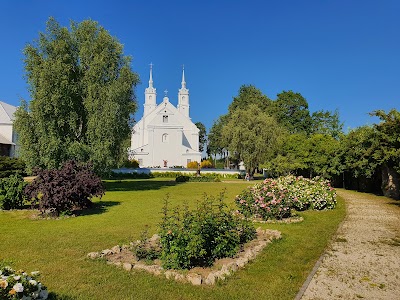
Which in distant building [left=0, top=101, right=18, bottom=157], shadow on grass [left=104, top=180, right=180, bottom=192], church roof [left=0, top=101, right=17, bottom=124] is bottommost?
shadow on grass [left=104, top=180, right=180, bottom=192]

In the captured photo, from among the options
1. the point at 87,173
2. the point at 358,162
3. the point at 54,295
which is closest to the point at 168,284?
the point at 54,295

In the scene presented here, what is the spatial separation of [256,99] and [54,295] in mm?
55316

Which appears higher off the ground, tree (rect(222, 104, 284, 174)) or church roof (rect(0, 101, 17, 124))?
church roof (rect(0, 101, 17, 124))

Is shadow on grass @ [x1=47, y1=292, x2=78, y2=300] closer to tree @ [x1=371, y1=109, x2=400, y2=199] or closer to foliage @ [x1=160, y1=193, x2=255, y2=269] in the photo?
foliage @ [x1=160, y1=193, x2=255, y2=269]

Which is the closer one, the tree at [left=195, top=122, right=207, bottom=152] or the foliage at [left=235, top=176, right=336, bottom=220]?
the foliage at [left=235, top=176, right=336, bottom=220]

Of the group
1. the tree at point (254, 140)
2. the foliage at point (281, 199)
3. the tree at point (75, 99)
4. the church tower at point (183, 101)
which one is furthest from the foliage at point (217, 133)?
the foliage at point (281, 199)

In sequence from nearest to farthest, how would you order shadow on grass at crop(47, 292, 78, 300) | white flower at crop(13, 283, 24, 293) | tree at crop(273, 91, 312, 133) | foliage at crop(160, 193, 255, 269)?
1. white flower at crop(13, 283, 24, 293)
2. shadow on grass at crop(47, 292, 78, 300)
3. foliage at crop(160, 193, 255, 269)
4. tree at crop(273, 91, 312, 133)

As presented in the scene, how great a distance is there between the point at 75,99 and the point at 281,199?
1538 cm

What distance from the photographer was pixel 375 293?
191 inches

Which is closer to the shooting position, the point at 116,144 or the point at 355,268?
the point at 355,268

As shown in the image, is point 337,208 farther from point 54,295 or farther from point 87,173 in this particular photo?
point 54,295

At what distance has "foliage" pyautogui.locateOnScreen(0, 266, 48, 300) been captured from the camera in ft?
9.89

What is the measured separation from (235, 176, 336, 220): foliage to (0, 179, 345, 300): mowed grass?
2.50 ft

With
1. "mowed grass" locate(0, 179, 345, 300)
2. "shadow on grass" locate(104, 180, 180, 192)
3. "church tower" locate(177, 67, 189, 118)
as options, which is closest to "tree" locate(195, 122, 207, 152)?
"church tower" locate(177, 67, 189, 118)
